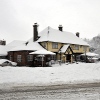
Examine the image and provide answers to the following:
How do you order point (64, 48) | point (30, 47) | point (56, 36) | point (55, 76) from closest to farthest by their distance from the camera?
1. point (55, 76)
2. point (30, 47)
3. point (64, 48)
4. point (56, 36)

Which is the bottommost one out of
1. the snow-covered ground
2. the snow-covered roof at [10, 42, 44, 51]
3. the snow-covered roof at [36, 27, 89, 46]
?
the snow-covered ground

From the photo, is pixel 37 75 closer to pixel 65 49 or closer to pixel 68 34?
pixel 65 49

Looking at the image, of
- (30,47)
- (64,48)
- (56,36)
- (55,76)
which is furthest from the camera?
(56,36)

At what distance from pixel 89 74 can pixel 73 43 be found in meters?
32.0

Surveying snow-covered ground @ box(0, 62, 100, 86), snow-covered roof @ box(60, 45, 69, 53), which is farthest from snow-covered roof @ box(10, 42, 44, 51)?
snow-covered ground @ box(0, 62, 100, 86)

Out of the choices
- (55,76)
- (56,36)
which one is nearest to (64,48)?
(56,36)

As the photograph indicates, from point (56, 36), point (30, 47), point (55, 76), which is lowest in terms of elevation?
point (55, 76)

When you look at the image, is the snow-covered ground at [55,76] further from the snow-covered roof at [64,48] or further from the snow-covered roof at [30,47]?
the snow-covered roof at [64,48]

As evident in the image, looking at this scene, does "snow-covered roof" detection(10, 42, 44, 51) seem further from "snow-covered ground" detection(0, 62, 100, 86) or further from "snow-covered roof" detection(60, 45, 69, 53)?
"snow-covered ground" detection(0, 62, 100, 86)

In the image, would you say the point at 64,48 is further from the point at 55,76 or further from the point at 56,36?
the point at 55,76

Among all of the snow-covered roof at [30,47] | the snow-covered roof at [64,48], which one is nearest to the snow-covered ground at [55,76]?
the snow-covered roof at [30,47]

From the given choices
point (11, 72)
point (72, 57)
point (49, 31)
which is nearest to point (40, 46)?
point (49, 31)

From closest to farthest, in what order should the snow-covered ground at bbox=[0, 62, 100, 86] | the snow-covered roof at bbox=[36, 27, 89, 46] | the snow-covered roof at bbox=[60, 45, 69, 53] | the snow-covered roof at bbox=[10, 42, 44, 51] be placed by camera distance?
the snow-covered ground at bbox=[0, 62, 100, 86]
the snow-covered roof at bbox=[10, 42, 44, 51]
the snow-covered roof at bbox=[36, 27, 89, 46]
the snow-covered roof at bbox=[60, 45, 69, 53]

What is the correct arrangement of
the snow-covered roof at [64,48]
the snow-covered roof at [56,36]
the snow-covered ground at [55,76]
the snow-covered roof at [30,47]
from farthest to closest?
the snow-covered roof at [64,48]
the snow-covered roof at [56,36]
the snow-covered roof at [30,47]
the snow-covered ground at [55,76]
